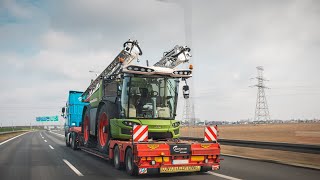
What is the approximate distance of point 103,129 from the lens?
1274cm

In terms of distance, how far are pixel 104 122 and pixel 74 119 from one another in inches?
363

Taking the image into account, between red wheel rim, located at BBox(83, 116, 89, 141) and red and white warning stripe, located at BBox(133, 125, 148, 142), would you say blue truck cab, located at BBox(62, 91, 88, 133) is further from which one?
red and white warning stripe, located at BBox(133, 125, 148, 142)

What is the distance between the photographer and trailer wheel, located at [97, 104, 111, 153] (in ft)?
39.2

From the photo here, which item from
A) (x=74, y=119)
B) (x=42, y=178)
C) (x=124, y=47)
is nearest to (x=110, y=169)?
(x=42, y=178)

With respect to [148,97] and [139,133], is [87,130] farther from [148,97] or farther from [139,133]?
[139,133]

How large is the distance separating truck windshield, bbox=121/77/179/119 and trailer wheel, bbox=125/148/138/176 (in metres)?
1.52

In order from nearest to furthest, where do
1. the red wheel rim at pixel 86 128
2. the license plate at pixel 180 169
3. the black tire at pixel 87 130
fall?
the license plate at pixel 180 169 < the black tire at pixel 87 130 < the red wheel rim at pixel 86 128

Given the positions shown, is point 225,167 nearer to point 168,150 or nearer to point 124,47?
point 168,150

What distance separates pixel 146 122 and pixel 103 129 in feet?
9.31

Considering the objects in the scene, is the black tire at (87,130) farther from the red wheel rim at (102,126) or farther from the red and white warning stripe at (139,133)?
the red and white warning stripe at (139,133)

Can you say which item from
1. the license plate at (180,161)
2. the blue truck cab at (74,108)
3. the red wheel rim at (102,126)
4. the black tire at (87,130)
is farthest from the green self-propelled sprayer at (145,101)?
the blue truck cab at (74,108)

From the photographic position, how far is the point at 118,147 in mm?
10289

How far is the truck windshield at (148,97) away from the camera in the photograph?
1073 cm

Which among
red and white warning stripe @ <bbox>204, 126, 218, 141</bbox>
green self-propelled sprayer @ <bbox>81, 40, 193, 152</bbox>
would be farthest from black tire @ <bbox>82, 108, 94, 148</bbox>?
red and white warning stripe @ <bbox>204, 126, 218, 141</bbox>
